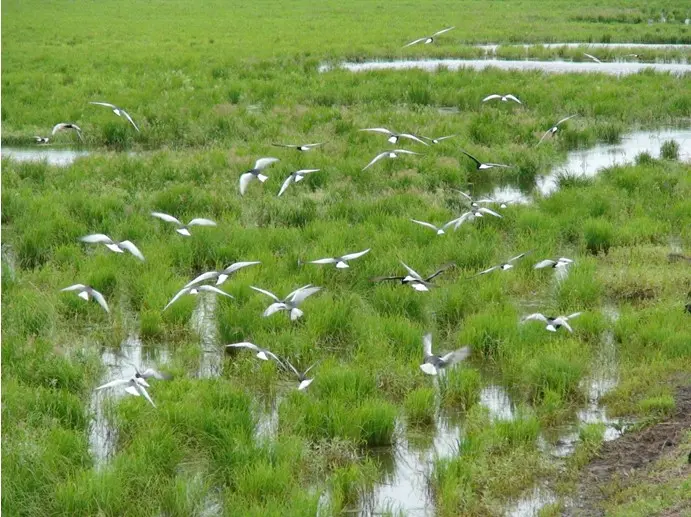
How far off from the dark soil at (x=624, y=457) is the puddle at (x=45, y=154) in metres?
10.3

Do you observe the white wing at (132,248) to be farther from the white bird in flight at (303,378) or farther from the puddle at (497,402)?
the puddle at (497,402)

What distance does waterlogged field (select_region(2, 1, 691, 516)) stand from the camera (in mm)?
6258

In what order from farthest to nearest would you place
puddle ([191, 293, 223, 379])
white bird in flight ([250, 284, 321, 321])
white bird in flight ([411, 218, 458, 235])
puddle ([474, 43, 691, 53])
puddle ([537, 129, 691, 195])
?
puddle ([474, 43, 691, 53]) → puddle ([537, 129, 691, 195]) → white bird in flight ([411, 218, 458, 235]) → white bird in flight ([250, 284, 321, 321]) → puddle ([191, 293, 223, 379])

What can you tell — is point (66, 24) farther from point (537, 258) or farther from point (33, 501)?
Result: point (33, 501)

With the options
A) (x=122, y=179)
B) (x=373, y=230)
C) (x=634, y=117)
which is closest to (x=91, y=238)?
(x=373, y=230)

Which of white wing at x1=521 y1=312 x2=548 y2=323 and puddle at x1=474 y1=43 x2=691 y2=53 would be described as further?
puddle at x1=474 y1=43 x2=691 y2=53

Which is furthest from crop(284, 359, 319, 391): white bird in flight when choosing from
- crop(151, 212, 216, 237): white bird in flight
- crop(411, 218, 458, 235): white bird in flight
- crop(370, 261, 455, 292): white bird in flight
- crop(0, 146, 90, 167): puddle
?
crop(0, 146, 90, 167): puddle

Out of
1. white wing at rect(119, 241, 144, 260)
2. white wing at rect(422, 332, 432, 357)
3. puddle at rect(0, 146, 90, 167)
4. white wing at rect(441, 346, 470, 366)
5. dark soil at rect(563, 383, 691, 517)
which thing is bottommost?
white wing at rect(422, 332, 432, 357)

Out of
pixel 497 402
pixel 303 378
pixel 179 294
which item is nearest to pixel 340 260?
pixel 179 294

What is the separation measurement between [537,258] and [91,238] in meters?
4.81

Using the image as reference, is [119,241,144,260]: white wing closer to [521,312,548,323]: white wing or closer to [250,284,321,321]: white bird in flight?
[250,284,321,321]: white bird in flight

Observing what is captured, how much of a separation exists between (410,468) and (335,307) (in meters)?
2.53

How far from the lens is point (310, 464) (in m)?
6.48

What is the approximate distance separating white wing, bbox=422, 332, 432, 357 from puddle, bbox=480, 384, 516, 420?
62 centimetres
